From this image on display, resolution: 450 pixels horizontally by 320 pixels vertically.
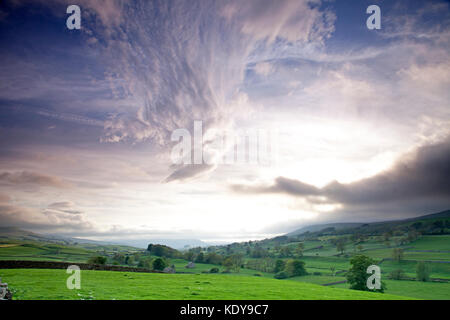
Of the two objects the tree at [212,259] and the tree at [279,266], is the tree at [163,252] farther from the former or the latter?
the tree at [279,266]

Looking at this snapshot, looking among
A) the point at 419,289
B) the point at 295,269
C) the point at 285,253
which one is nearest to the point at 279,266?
the point at 295,269

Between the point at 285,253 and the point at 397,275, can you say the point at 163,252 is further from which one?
the point at 397,275

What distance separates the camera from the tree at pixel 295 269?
113125 mm

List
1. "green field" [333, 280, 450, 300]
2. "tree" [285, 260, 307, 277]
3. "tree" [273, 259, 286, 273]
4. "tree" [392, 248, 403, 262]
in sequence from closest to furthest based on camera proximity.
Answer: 1. "green field" [333, 280, 450, 300]
2. "tree" [285, 260, 307, 277]
3. "tree" [273, 259, 286, 273]
4. "tree" [392, 248, 403, 262]

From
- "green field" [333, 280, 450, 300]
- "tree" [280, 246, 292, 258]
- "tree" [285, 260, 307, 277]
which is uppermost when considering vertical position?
"green field" [333, 280, 450, 300]

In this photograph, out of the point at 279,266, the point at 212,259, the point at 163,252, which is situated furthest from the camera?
the point at 163,252

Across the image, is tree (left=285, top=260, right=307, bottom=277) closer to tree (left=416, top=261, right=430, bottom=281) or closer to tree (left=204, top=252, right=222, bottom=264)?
tree (left=204, top=252, right=222, bottom=264)

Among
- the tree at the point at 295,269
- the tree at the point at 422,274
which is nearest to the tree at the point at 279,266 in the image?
the tree at the point at 295,269

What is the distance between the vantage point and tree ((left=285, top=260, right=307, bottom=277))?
11312 centimetres

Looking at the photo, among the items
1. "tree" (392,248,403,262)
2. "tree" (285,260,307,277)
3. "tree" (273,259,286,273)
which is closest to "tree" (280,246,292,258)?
"tree" (273,259,286,273)

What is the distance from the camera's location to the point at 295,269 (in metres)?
114
